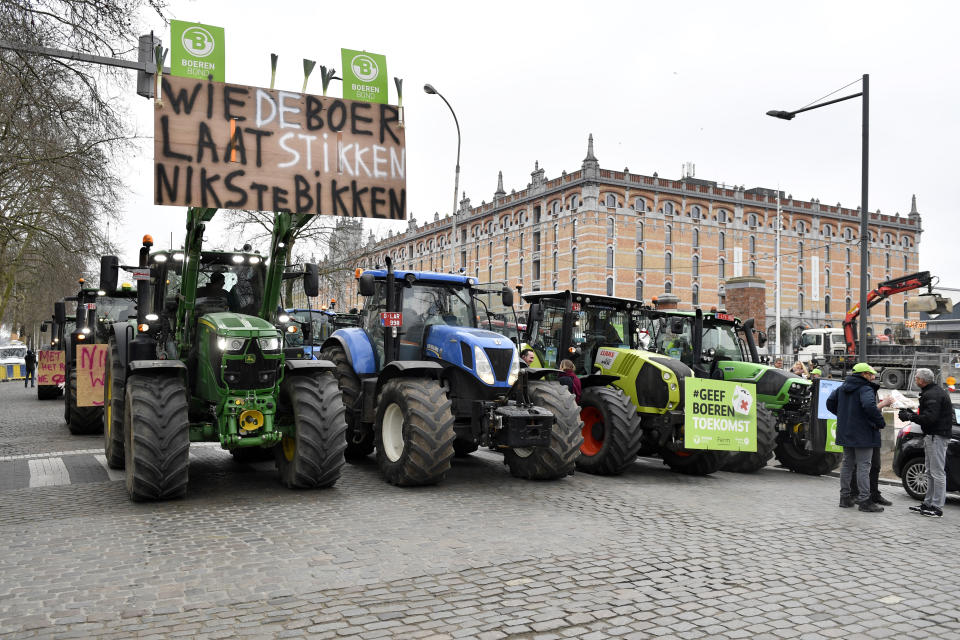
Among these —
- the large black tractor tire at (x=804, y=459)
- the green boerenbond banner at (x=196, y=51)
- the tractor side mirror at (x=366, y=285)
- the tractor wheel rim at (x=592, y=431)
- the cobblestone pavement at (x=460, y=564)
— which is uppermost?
the green boerenbond banner at (x=196, y=51)

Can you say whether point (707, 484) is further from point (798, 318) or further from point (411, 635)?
point (798, 318)

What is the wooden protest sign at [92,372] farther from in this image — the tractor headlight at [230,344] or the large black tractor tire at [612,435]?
→ the large black tractor tire at [612,435]

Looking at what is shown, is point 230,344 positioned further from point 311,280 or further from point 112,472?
point 112,472

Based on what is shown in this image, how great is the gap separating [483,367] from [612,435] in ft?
8.06

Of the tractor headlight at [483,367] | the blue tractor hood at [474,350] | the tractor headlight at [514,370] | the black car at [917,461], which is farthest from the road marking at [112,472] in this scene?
the black car at [917,461]

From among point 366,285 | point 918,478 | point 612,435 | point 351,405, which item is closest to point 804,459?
point 918,478

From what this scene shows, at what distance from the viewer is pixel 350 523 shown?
697 cm

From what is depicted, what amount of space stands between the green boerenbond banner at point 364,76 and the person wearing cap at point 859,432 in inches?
269

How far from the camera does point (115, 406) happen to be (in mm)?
9016

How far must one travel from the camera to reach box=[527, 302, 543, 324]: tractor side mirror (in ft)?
41.9

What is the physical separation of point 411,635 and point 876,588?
12.0 feet

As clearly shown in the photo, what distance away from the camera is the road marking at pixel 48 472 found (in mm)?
8984

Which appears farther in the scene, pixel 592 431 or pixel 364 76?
pixel 592 431

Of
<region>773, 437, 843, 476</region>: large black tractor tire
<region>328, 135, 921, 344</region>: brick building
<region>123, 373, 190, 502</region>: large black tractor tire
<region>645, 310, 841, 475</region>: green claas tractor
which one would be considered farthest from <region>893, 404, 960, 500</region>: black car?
<region>328, 135, 921, 344</region>: brick building
